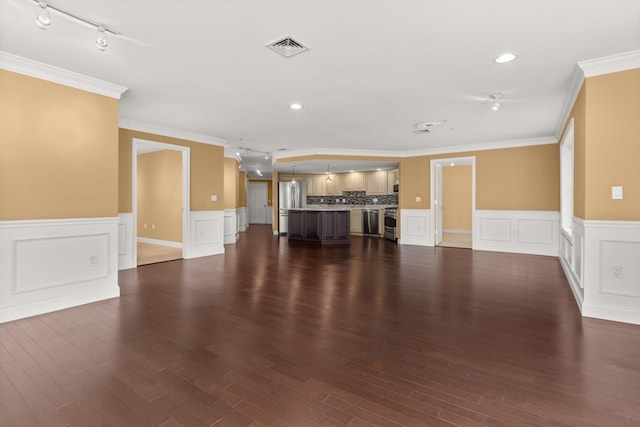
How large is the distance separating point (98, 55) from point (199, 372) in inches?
123

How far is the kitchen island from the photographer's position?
28.4ft

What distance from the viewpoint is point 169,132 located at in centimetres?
606

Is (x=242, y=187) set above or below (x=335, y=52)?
below

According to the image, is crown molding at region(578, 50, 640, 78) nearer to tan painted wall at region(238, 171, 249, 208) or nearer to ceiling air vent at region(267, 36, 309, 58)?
ceiling air vent at region(267, 36, 309, 58)

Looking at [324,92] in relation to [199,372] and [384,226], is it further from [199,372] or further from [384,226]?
[384,226]

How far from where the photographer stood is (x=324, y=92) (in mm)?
4078

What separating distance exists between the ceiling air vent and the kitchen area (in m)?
5.88

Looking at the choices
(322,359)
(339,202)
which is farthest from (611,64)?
(339,202)

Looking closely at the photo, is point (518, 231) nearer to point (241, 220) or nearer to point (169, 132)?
point (169, 132)

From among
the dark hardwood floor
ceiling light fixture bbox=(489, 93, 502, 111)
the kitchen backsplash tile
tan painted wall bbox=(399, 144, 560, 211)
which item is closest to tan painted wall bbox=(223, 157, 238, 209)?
the kitchen backsplash tile

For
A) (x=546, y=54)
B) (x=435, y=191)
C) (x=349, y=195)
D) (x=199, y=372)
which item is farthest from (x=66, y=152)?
(x=349, y=195)

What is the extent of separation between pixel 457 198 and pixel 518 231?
3.60m

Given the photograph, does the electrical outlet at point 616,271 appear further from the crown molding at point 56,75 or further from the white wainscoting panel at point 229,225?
the white wainscoting panel at point 229,225

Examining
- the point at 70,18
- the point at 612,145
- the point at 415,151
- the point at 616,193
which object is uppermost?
the point at 415,151
